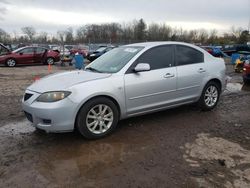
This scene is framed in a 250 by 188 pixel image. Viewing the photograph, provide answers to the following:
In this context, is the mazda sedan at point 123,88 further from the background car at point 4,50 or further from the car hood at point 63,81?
the background car at point 4,50

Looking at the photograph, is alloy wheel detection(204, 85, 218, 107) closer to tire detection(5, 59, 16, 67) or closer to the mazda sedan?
the mazda sedan

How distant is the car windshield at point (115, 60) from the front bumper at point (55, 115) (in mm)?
1170

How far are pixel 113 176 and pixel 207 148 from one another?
65.9 inches

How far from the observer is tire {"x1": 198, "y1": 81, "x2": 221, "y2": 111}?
6.13 meters

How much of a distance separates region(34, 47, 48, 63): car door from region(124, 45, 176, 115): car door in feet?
51.7

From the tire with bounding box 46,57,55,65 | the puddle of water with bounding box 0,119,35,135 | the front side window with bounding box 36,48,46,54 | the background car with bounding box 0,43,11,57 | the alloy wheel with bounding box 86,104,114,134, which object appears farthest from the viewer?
the tire with bounding box 46,57,55,65

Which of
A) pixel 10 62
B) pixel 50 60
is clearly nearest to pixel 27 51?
pixel 10 62

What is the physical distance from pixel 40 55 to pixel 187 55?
52.0ft

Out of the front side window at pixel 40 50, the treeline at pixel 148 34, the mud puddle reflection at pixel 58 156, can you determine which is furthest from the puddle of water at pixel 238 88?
the treeline at pixel 148 34

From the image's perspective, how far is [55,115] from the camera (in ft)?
13.8

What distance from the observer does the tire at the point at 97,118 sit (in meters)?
4.38

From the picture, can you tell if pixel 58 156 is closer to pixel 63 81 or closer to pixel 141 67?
pixel 63 81

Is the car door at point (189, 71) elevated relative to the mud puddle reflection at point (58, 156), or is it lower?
elevated

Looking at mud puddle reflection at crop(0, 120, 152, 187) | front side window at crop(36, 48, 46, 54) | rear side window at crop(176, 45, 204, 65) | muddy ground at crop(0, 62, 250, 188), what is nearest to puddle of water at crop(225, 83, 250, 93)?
muddy ground at crop(0, 62, 250, 188)
